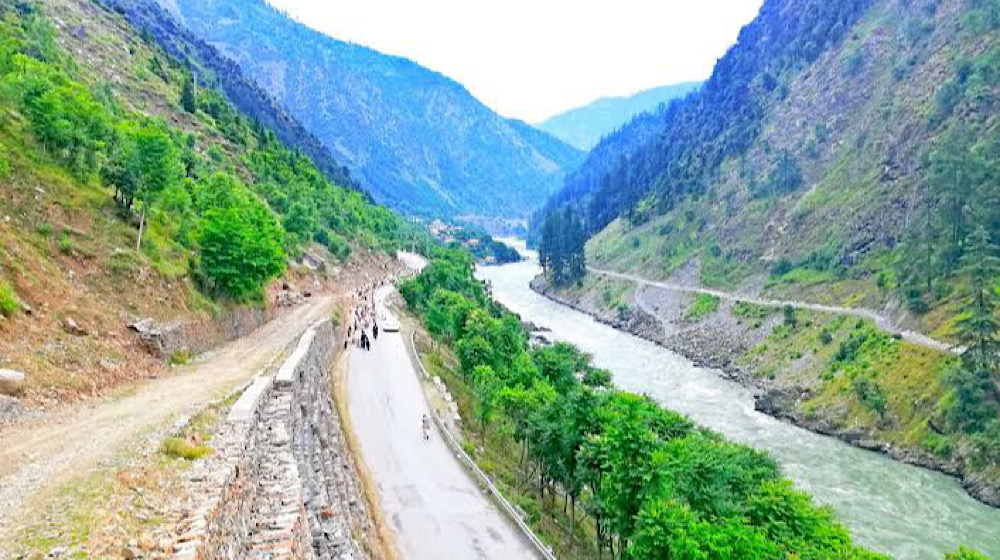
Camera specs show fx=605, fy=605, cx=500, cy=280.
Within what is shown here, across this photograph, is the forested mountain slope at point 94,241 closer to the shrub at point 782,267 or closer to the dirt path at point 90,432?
the dirt path at point 90,432

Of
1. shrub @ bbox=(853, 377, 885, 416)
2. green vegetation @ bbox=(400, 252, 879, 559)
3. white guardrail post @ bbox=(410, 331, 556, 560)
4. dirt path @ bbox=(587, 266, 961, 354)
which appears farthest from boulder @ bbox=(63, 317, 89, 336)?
dirt path @ bbox=(587, 266, 961, 354)

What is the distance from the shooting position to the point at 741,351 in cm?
7494

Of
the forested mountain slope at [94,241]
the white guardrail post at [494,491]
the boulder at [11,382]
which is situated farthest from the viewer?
the forested mountain slope at [94,241]

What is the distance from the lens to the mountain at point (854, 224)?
48.9 meters

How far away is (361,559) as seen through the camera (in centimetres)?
1836

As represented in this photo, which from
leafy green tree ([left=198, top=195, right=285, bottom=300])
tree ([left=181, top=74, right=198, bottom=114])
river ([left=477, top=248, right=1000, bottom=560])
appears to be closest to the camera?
river ([left=477, top=248, right=1000, bottom=560])

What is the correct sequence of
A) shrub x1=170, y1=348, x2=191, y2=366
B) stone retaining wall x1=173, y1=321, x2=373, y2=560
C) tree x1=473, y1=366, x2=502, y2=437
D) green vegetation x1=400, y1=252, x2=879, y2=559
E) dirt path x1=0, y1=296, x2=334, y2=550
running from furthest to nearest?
tree x1=473, y1=366, x2=502, y2=437, shrub x1=170, y1=348, x2=191, y2=366, green vegetation x1=400, y1=252, x2=879, y2=559, dirt path x1=0, y1=296, x2=334, y2=550, stone retaining wall x1=173, y1=321, x2=373, y2=560

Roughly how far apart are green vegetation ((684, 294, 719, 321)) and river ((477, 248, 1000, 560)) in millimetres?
13981

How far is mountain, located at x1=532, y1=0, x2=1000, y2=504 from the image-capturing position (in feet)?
161

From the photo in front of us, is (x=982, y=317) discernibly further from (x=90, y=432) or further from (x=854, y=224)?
(x=90, y=432)

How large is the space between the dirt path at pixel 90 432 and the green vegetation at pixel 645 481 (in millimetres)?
14105

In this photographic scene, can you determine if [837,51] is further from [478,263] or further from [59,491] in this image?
[59,491]

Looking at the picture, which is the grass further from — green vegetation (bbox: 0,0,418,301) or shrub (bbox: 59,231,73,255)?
green vegetation (bbox: 0,0,418,301)

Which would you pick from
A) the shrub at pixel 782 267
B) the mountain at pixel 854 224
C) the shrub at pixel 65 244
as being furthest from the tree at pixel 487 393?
the shrub at pixel 782 267
